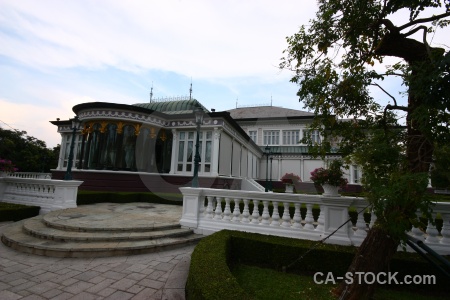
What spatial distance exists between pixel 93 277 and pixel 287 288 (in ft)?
10.3

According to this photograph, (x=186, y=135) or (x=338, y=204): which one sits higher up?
(x=186, y=135)

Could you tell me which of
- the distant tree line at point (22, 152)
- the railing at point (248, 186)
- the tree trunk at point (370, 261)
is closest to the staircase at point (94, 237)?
the tree trunk at point (370, 261)

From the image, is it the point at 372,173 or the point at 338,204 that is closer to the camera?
the point at 372,173

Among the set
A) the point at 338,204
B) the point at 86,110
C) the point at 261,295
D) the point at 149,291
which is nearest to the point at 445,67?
the point at 338,204

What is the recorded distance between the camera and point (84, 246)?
15.3 ft

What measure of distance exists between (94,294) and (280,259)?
313cm

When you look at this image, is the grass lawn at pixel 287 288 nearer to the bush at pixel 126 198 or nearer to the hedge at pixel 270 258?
the hedge at pixel 270 258

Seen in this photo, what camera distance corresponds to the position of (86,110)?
13664 mm

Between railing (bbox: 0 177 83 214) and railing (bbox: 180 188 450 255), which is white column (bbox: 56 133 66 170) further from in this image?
railing (bbox: 180 188 450 255)

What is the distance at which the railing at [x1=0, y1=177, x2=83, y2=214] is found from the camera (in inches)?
336

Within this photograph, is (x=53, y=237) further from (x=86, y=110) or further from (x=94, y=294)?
(x=86, y=110)

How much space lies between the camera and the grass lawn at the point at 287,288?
3298mm

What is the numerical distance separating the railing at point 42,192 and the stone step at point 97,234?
2.58 meters

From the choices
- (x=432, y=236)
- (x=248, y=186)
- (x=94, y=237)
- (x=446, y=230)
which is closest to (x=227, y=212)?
(x=94, y=237)
